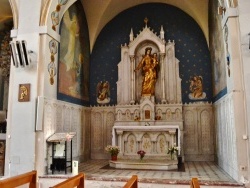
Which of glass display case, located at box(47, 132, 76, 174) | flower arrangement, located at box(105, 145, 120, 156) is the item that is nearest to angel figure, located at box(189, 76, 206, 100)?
flower arrangement, located at box(105, 145, 120, 156)

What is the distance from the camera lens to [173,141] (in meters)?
9.90

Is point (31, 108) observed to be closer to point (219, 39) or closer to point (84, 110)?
point (84, 110)

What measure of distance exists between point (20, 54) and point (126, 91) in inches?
203

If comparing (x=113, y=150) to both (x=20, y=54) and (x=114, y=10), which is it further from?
(x=114, y=10)

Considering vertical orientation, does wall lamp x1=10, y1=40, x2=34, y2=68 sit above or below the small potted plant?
above

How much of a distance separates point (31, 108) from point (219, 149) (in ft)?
21.8

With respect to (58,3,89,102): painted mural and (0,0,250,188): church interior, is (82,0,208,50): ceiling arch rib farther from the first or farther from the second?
(58,3,89,102): painted mural

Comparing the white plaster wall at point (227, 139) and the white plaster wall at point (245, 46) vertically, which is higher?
the white plaster wall at point (245, 46)

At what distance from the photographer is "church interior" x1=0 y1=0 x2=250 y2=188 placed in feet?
23.9

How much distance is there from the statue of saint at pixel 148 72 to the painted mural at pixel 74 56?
2.51 metres

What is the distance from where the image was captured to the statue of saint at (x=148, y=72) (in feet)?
36.6

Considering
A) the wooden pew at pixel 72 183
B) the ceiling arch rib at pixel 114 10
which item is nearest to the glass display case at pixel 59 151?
the wooden pew at pixel 72 183

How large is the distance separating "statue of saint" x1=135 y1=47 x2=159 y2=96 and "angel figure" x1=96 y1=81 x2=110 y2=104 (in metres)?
1.70

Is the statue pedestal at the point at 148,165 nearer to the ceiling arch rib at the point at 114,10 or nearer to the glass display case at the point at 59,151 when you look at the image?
the glass display case at the point at 59,151
